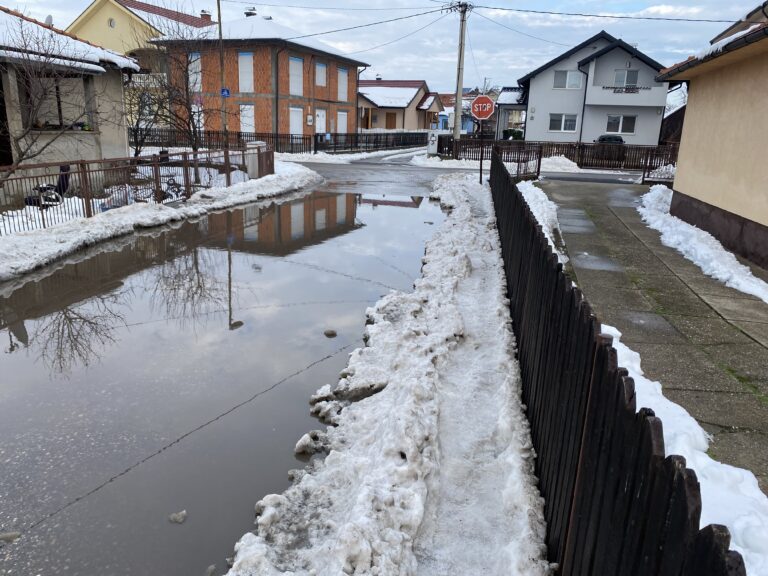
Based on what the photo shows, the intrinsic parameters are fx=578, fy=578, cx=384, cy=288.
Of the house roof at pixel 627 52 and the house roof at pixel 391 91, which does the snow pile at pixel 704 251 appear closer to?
the house roof at pixel 627 52

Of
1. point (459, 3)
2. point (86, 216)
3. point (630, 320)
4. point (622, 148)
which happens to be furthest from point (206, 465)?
point (459, 3)

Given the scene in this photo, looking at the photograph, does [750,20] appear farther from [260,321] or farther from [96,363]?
[96,363]

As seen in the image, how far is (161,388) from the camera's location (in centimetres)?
528

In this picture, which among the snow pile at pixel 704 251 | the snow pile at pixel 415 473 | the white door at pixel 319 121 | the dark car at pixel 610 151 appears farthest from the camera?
the white door at pixel 319 121

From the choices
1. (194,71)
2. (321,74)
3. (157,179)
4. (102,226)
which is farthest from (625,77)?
(102,226)

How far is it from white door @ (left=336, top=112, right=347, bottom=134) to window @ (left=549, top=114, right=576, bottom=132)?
16132mm

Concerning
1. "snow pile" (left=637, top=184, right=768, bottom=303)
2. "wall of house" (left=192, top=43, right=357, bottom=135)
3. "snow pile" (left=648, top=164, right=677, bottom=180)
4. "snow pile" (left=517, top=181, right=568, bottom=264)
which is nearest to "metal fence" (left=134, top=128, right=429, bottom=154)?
"wall of house" (left=192, top=43, right=357, bottom=135)

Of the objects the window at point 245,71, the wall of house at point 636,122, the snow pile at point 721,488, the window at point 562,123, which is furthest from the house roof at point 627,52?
the snow pile at point 721,488

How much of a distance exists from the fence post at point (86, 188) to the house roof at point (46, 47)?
419cm

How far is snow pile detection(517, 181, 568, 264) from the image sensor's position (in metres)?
9.60

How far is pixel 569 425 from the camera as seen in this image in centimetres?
310

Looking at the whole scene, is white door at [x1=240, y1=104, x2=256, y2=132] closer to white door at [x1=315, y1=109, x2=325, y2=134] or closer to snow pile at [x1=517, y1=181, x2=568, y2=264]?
white door at [x1=315, y1=109, x2=325, y2=134]

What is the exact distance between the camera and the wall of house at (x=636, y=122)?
39.3 meters

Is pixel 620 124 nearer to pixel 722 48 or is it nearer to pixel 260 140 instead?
pixel 260 140
